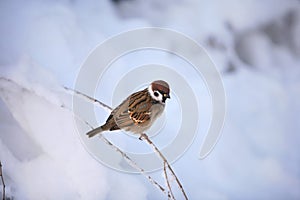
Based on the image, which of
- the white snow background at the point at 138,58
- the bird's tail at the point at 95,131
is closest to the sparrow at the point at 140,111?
the bird's tail at the point at 95,131

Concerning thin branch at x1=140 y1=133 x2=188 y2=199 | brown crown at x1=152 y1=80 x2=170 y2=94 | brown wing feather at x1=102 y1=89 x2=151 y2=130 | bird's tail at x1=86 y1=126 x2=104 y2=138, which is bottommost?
thin branch at x1=140 y1=133 x2=188 y2=199

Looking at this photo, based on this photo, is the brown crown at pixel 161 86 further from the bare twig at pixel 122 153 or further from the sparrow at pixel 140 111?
the bare twig at pixel 122 153

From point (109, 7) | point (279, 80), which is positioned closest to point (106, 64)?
point (109, 7)

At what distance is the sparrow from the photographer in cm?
108

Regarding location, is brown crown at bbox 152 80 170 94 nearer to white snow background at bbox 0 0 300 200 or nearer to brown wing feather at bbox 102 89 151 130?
brown wing feather at bbox 102 89 151 130

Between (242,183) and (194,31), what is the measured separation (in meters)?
0.43

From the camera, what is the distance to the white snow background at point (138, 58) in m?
1.13

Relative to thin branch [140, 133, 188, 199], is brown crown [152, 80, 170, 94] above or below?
above

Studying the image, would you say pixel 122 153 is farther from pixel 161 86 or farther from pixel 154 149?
pixel 161 86

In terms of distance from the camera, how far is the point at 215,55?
121cm

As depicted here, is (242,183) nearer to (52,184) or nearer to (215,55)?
(215,55)

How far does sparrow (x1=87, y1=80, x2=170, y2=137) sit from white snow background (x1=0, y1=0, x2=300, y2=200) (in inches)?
4.7

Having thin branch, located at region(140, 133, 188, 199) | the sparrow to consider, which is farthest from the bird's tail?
thin branch, located at region(140, 133, 188, 199)

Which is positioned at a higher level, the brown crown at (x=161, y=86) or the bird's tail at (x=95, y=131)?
the brown crown at (x=161, y=86)
